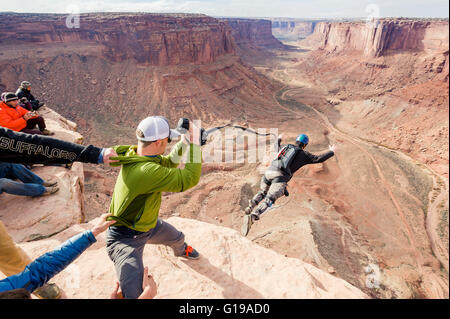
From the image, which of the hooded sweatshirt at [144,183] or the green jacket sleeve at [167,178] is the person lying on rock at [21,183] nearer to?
the hooded sweatshirt at [144,183]

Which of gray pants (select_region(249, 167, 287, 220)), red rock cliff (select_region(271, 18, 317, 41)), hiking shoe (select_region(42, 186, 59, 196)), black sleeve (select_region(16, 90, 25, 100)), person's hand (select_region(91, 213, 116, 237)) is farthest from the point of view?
red rock cliff (select_region(271, 18, 317, 41))

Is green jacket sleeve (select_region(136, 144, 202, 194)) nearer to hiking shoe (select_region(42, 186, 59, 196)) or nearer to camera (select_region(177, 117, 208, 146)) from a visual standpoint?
camera (select_region(177, 117, 208, 146))

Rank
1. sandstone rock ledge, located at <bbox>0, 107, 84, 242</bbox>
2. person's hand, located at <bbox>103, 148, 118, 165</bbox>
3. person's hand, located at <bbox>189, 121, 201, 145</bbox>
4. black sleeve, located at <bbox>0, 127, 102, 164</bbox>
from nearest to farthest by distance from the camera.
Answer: black sleeve, located at <bbox>0, 127, 102, 164</bbox> < person's hand, located at <bbox>103, 148, 118, 165</bbox> < person's hand, located at <bbox>189, 121, 201, 145</bbox> < sandstone rock ledge, located at <bbox>0, 107, 84, 242</bbox>

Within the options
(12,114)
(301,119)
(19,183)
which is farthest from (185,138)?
(301,119)

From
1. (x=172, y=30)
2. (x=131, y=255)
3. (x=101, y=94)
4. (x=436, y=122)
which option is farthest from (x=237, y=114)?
(x=131, y=255)

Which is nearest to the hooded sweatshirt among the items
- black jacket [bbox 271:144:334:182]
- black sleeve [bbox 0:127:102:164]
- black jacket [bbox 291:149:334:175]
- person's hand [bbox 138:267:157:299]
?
black sleeve [bbox 0:127:102:164]

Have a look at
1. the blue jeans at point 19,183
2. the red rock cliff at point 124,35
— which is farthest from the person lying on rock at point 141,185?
the red rock cliff at point 124,35

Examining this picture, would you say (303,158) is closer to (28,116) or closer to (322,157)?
(322,157)
